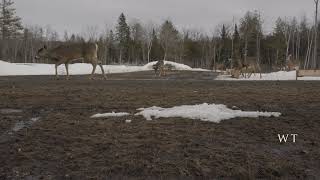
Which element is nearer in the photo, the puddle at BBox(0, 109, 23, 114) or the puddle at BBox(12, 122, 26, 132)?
the puddle at BBox(12, 122, 26, 132)

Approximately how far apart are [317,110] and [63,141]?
602cm

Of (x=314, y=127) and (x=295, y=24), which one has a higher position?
(x=295, y=24)

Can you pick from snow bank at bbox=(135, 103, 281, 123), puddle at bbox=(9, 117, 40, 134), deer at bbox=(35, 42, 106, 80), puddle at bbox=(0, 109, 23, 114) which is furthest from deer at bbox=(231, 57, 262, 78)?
puddle at bbox=(9, 117, 40, 134)

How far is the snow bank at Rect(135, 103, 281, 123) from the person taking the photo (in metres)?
9.33

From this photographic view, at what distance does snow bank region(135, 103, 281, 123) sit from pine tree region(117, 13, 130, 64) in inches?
3706

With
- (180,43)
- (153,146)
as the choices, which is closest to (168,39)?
(180,43)

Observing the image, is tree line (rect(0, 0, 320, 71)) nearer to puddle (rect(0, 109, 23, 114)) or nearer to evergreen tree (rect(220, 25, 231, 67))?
evergreen tree (rect(220, 25, 231, 67))

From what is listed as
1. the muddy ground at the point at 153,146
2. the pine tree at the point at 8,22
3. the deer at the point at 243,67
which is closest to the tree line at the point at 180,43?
the pine tree at the point at 8,22

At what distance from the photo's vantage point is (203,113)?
958 centimetres

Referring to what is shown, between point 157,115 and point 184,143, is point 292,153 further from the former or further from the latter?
point 157,115

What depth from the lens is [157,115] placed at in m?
9.69

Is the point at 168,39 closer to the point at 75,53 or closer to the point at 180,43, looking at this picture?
the point at 180,43

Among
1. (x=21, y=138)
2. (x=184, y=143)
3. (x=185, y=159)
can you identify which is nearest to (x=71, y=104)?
(x=21, y=138)

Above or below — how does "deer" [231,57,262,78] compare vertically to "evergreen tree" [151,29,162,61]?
below
